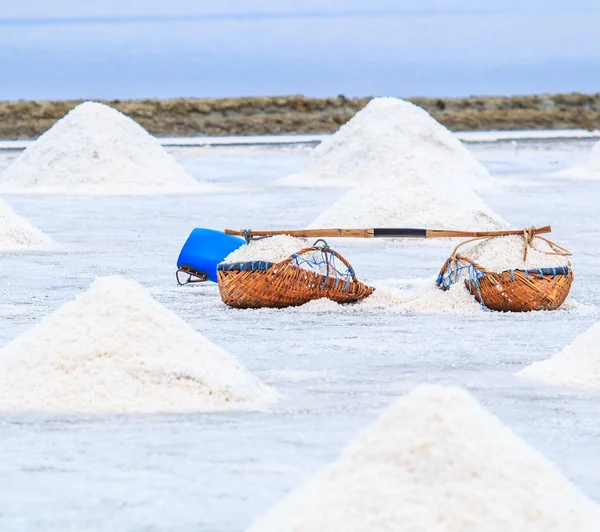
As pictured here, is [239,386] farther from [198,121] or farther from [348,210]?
[198,121]

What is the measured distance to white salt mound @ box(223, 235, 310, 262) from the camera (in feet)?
19.3

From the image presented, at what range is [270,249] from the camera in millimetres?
5895

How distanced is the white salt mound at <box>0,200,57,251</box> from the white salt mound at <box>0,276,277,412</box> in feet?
15.9

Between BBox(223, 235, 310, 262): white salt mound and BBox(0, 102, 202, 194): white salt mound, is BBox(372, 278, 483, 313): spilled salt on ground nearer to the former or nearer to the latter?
BBox(223, 235, 310, 262): white salt mound

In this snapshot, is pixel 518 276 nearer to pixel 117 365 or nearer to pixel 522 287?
pixel 522 287

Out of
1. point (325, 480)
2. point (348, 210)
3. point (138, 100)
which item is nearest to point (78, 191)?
point (348, 210)

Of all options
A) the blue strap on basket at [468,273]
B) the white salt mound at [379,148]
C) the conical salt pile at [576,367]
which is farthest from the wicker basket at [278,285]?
the white salt mound at [379,148]

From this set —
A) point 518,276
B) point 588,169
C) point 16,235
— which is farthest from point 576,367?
point 588,169

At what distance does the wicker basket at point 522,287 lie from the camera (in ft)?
18.8

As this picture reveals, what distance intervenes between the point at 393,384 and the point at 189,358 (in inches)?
26.6

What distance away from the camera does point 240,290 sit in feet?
19.2

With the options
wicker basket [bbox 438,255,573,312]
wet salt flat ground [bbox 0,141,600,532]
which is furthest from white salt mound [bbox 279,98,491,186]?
wicker basket [bbox 438,255,573,312]

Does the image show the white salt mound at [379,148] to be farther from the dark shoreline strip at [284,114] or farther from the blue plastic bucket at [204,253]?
the dark shoreline strip at [284,114]

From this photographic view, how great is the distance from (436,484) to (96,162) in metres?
13.6
